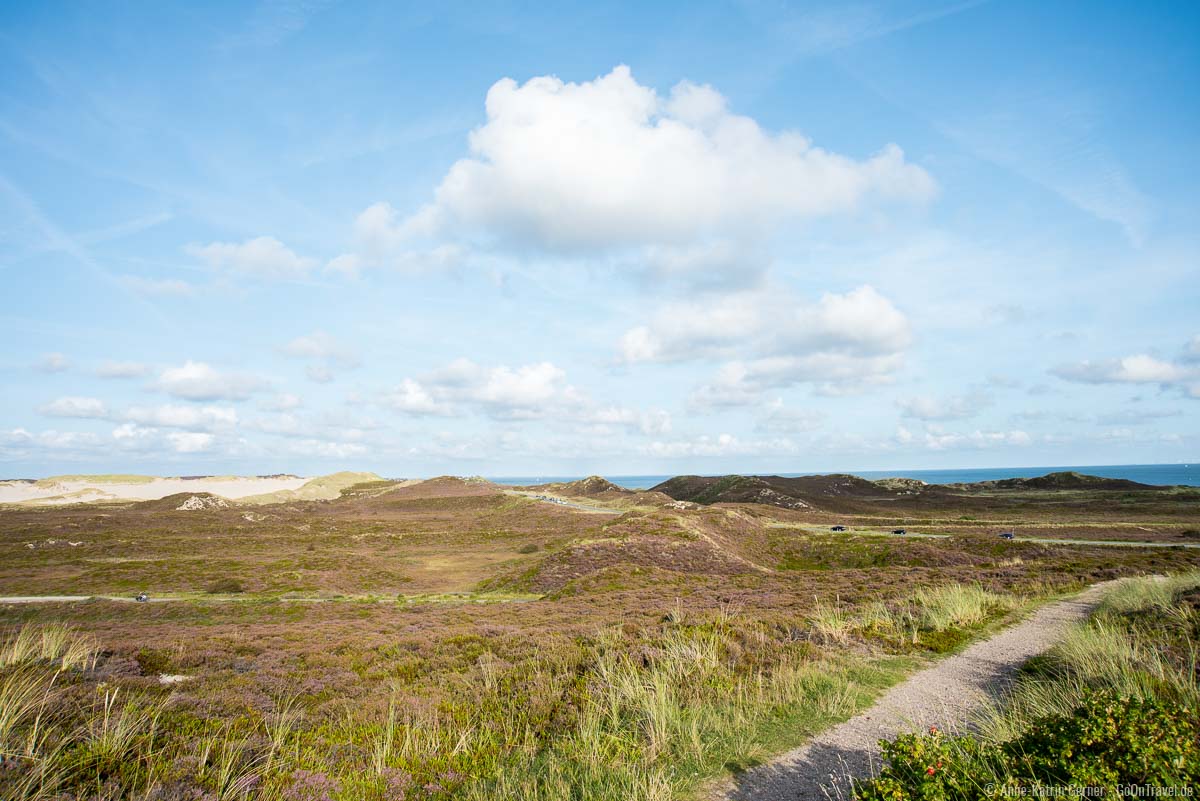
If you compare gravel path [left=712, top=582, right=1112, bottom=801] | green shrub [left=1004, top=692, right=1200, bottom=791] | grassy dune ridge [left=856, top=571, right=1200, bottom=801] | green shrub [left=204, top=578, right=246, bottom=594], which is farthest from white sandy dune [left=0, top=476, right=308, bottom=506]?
green shrub [left=1004, top=692, right=1200, bottom=791]

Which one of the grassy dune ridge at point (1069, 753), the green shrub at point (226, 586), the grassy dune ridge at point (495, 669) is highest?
the grassy dune ridge at point (1069, 753)

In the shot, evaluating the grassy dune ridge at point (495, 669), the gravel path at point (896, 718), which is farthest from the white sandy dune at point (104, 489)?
the gravel path at point (896, 718)

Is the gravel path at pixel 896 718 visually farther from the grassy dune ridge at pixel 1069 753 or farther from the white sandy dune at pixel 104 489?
the white sandy dune at pixel 104 489

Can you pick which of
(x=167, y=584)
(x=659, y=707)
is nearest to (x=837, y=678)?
(x=659, y=707)

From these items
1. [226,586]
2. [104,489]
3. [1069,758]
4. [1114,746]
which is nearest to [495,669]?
[1069,758]

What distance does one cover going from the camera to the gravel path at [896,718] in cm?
672

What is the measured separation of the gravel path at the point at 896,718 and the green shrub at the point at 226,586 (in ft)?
141

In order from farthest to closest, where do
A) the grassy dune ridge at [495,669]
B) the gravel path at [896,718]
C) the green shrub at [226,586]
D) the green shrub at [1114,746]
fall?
1. the green shrub at [226,586]
2. the grassy dune ridge at [495,669]
3. the gravel path at [896,718]
4. the green shrub at [1114,746]

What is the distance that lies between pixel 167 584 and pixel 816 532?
5782 centimetres

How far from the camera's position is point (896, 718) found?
8797mm

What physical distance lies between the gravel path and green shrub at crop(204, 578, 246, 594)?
141ft

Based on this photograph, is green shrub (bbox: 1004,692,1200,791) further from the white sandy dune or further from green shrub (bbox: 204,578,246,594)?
the white sandy dune

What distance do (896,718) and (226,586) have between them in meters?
44.5

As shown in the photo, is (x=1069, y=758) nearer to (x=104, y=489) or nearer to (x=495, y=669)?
(x=495, y=669)
